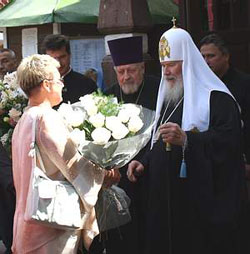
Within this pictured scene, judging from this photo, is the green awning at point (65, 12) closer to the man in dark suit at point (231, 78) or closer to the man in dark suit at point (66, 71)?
the man in dark suit at point (66, 71)

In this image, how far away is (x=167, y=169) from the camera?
4.43 metres

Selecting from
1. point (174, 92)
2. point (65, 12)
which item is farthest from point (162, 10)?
point (174, 92)

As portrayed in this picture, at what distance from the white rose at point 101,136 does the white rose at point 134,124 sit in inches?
6.4

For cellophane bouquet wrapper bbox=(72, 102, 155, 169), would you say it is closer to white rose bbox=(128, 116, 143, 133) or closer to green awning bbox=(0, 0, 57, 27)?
white rose bbox=(128, 116, 143, 133)

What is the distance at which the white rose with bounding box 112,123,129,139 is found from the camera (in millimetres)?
3922

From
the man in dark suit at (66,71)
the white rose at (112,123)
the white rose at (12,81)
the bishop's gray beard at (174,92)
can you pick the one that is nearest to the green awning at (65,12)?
the man in dark suit at (66,71)

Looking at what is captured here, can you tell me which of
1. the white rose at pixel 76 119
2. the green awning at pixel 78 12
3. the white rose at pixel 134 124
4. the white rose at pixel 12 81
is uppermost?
the green awning at pixel 78 12

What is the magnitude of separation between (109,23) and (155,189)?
2.82m

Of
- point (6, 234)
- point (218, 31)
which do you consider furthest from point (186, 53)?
point (218, 31)

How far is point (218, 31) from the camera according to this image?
7129 mm

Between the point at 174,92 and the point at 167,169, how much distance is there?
54cm

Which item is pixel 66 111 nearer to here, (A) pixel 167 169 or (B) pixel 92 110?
(B) pixel 92 110

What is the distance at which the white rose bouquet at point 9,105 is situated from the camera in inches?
210

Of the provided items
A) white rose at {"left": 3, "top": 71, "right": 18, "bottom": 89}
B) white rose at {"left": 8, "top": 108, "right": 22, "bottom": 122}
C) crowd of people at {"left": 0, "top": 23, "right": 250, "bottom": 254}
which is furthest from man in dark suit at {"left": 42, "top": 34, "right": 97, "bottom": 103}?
crowd of people at {"left": 0, "top": 23, "right": 250, "bottom": 254}
